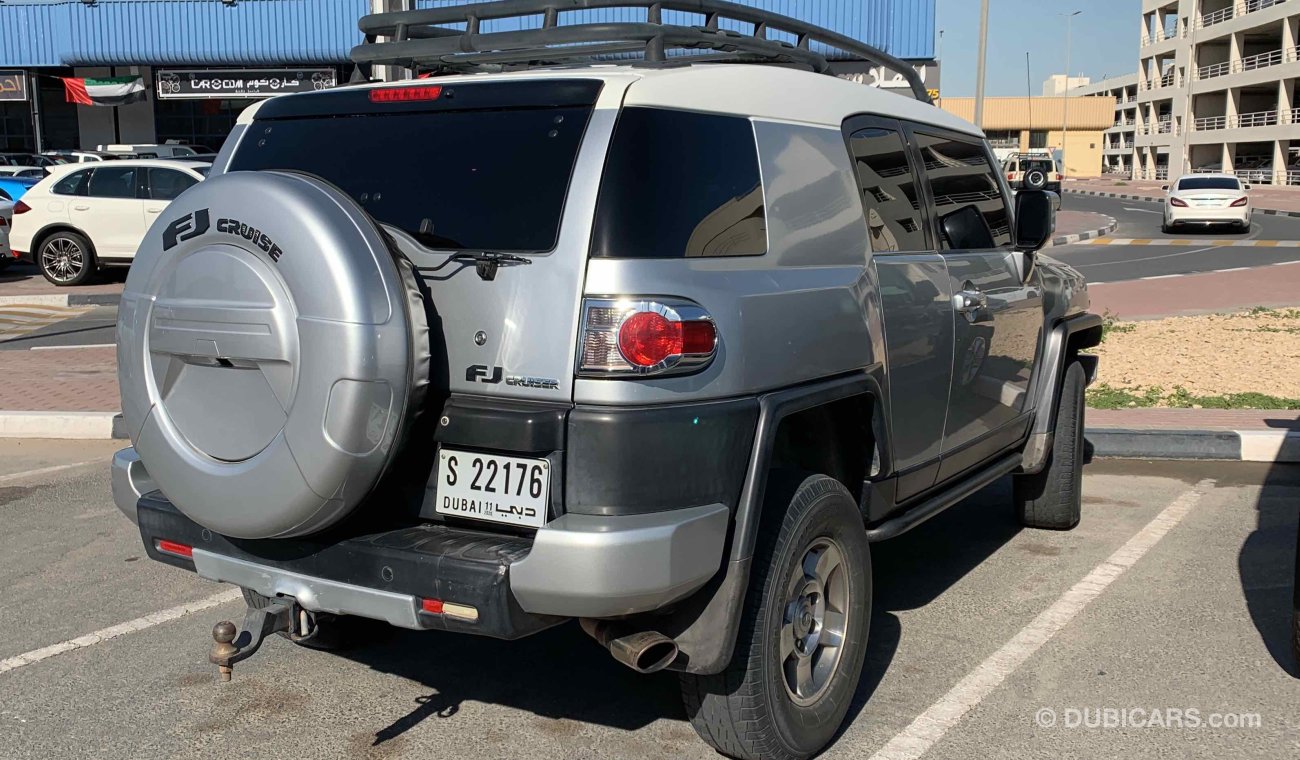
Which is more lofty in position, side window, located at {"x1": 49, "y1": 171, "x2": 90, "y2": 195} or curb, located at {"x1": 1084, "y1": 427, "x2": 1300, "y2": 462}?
side window, located at {"x1": 49, "y1": 171, "x2": 90, "y2": 195}

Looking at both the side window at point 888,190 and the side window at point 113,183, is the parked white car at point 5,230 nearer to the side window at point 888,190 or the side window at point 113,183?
the side window at point 113,183

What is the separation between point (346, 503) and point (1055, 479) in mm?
3838

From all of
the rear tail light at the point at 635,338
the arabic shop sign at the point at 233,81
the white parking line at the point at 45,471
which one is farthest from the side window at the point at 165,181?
the rear tail light at the point at 635,338

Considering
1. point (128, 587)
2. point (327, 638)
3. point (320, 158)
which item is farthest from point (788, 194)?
point (128, 587)

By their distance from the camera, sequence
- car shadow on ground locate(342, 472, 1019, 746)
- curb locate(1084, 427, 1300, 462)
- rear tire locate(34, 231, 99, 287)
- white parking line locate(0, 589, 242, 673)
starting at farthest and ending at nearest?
rear tire locate(34, 231, 99, 287) < curb locate(1084, 427, 1300, 462) < white parking line locate(0, 589, 242, 673) < car shadow on ground locate(342, 472, 1019, 746)

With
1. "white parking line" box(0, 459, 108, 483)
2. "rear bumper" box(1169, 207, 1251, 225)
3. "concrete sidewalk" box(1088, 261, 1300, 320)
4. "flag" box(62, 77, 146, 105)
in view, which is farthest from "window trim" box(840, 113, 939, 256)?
"flag" box(62, 77, 146, 105)

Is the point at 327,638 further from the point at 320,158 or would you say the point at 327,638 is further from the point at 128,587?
the point at 320,158

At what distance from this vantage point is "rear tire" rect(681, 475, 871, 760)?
3.29 m

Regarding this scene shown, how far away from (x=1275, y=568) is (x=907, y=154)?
8.59 feet

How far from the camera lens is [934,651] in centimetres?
446

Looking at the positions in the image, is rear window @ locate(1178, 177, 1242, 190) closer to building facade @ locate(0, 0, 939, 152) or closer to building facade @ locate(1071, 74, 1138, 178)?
building facade @ locate(0, 0, 939, 152)

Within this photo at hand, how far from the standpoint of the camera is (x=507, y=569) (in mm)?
2949

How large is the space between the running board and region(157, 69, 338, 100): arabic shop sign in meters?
26.8

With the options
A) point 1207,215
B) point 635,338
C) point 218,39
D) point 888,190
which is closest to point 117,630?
point 635,338
